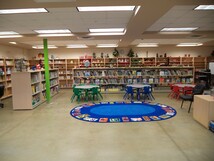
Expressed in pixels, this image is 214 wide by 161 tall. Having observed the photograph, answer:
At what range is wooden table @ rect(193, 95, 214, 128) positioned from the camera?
13.9 feet

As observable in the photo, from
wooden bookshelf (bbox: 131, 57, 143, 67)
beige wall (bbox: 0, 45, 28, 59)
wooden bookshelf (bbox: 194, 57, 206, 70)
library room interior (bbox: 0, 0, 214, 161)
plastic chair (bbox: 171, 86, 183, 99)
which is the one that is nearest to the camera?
library room interior (bbox: 0, 0, 214, 161)

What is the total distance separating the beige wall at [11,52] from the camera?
916 cm

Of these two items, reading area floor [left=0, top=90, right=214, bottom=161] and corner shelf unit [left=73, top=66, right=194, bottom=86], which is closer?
reading area floor [left=0, top=90, right=214, bottom=161]

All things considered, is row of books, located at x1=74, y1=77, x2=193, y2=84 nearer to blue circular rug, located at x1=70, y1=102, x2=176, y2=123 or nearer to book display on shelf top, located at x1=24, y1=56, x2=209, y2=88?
book display on shelf top, located at x1=24, y1=56, x2=209, y2=88

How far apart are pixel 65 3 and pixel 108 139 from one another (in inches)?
124

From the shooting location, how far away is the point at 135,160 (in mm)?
2979

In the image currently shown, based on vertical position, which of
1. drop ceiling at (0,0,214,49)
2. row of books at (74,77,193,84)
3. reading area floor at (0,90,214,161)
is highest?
drop ceiling at (0,0,214,49)

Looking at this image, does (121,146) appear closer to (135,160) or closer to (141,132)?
(135,160)

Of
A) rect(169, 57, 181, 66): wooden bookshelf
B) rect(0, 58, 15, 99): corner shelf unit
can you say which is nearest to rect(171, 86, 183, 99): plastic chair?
rect(169, 57, 181, 66): wooden bookshelf

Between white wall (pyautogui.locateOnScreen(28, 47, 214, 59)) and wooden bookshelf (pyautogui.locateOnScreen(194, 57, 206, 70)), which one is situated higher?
white wall (pyautogui.locateOnScreen(28, 47, 214, 59))

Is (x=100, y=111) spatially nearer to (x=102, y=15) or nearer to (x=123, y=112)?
(x=123, y=112)

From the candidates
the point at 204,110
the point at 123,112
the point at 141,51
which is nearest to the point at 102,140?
the point at 123,112

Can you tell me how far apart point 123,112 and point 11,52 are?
8.17m

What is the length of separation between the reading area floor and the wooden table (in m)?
0.17
